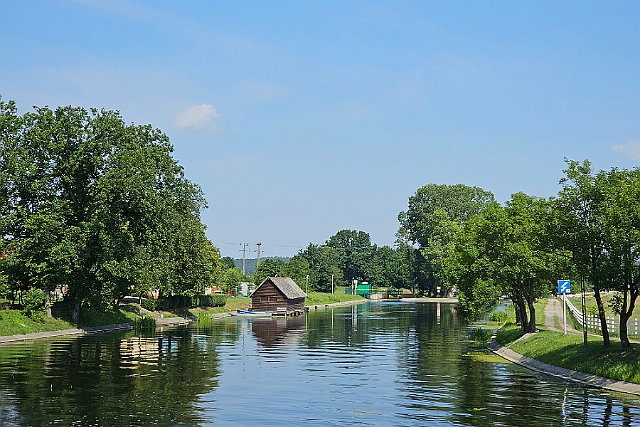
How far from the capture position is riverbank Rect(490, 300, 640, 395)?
3250 cm

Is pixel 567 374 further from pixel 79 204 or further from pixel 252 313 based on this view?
pixel 252 313

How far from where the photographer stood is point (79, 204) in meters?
68.4

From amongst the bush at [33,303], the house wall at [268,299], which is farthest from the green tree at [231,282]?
the bush at [33,303]

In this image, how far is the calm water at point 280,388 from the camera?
2525 cm

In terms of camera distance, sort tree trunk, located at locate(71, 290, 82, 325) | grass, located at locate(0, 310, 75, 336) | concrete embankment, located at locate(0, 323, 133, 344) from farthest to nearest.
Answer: tree trunk, located at locate(71, 290, 82, 325), grass, located at locate(0, 310, 75, 336), concrete embankment, located at locate(0, 323, 133, 344)

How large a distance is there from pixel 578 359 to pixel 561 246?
610 centimetres

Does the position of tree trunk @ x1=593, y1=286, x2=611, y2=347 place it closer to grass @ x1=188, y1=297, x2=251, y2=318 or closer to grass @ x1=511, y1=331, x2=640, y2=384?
grass @ x1=511, y1=331, x2=640, y2=384

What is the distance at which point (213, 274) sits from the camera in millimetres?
104250

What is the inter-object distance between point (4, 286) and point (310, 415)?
43.2 m

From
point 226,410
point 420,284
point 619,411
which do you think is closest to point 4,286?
point 226,410

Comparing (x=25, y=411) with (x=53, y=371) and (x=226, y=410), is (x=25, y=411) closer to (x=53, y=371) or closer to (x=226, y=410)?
(x=226, y=410)

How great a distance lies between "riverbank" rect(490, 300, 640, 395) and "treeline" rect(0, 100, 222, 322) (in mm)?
33618

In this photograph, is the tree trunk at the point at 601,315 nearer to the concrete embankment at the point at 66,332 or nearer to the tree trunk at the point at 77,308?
the concrete embankment at the point at 66,332

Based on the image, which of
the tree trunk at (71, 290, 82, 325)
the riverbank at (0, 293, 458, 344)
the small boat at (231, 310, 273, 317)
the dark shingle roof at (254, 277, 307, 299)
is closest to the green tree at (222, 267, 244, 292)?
the dark shingle roof at (254, 277, 307, 299)
